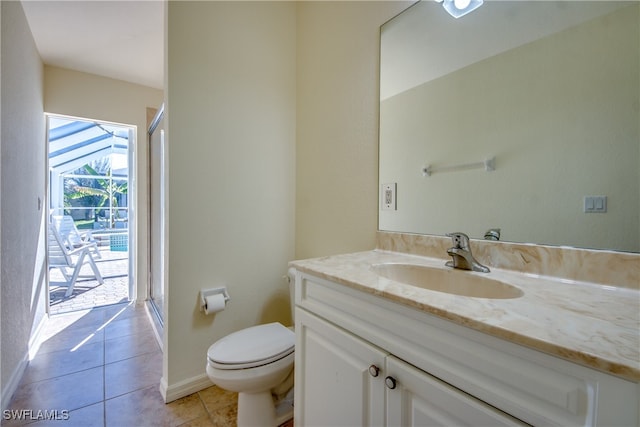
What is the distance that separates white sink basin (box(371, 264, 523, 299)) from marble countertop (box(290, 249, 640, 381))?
0.11ft

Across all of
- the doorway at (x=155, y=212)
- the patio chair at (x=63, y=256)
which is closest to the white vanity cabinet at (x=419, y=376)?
the doorway at (x=155, y=212)

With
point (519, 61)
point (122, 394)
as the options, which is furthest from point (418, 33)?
point (122, 394)

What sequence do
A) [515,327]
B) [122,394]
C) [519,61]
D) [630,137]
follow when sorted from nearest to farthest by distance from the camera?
[515,327] < [630,137] < [519,61] < [122,394]

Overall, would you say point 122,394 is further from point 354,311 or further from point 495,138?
point 495,138

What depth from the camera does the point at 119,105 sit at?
2.79 metres

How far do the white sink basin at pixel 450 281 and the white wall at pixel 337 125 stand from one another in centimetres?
37

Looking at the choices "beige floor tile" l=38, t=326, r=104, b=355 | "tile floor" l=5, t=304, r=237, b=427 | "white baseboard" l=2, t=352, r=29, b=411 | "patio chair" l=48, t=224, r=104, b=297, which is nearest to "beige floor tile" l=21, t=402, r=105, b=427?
"tile floor" l=5, t=304, r=237, b=427

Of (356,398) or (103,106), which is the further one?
(103,106)

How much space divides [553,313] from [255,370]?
1088 millimetres

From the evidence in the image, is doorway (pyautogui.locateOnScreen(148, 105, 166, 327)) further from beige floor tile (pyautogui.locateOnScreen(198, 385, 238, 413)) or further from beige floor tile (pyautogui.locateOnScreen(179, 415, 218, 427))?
beige floor tile (pyautogui.locateOnScreen(179, 415, 218, 427))

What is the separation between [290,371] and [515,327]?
3.55 feet

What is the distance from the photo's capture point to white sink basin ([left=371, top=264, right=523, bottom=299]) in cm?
87

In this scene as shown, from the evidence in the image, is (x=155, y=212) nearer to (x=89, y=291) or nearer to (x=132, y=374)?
(x=132, y=374)

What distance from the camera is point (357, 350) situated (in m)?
0.83
